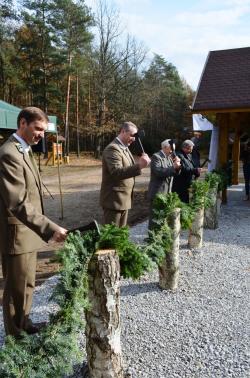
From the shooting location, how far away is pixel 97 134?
3697 centimetres

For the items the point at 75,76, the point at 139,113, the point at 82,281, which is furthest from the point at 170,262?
the point at 139,113

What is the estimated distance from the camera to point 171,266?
15.3ft

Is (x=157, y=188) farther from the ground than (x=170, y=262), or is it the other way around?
(x=157, y=188)

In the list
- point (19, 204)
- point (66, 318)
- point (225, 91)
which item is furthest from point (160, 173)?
point (225, 91)

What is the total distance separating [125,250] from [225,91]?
8.77m

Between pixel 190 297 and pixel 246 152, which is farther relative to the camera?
pixel 246 152

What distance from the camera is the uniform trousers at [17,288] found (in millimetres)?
2955

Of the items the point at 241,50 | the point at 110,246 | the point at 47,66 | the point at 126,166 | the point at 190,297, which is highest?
the point at 47,66

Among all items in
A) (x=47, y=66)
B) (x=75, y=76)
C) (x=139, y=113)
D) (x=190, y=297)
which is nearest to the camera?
(x=190, y=297)

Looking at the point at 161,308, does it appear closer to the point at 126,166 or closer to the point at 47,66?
the point at 126,166

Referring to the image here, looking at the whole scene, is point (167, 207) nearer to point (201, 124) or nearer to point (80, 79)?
point (201, 124)

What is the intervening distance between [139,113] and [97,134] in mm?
5955

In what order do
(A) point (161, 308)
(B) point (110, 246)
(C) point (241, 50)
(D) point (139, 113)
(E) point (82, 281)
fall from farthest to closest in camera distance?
(D) point (139, 113) → (C) point (241, 50) → (A) point (161, 308) → (B) point (110, 246) → (E) point (82, 281)

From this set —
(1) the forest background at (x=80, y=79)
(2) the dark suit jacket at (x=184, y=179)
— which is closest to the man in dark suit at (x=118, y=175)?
(2) the dark suit jacket at (x=184, y=179)
